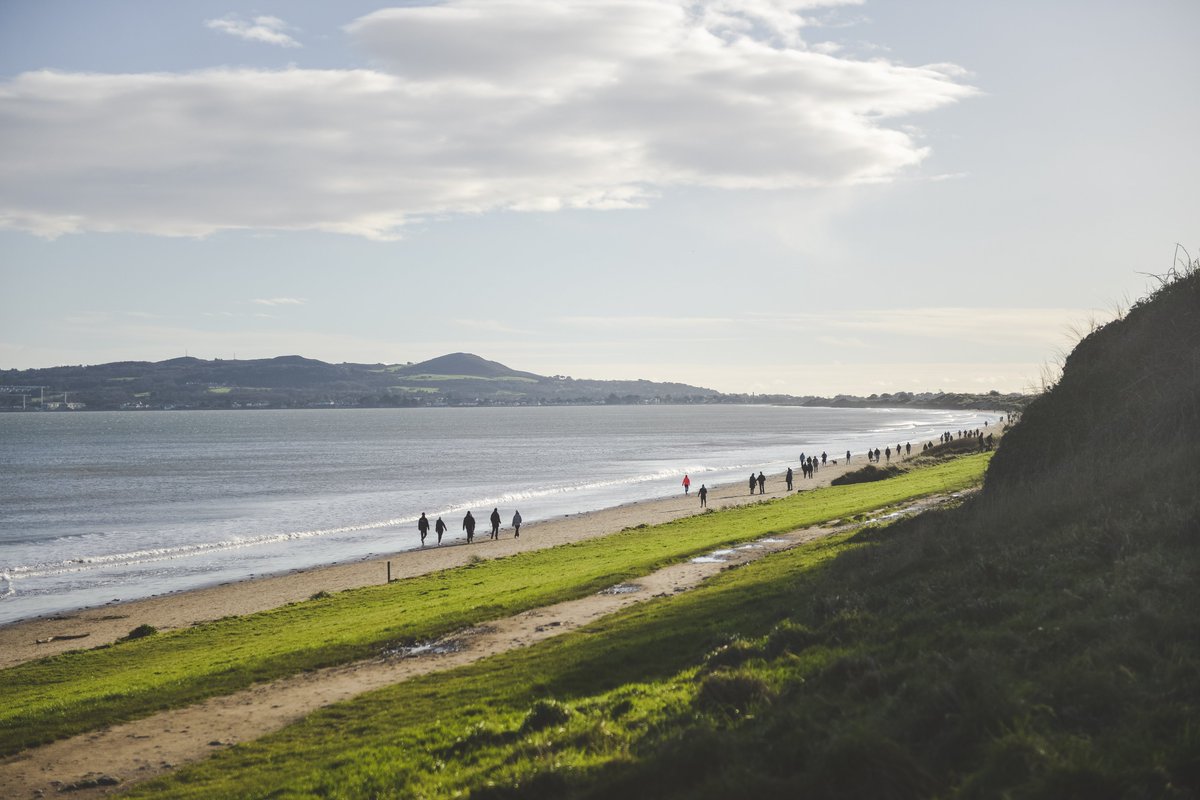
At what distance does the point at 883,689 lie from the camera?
30.8 feet

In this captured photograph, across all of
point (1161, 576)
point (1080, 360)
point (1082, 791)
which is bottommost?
point (1082, 791)

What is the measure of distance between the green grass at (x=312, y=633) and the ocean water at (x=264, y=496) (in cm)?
1217

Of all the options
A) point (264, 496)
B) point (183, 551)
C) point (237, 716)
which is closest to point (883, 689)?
point (237, 716)

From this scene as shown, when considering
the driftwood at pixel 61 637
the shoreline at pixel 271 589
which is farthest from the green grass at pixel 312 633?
the driftwood at pixel 61 637

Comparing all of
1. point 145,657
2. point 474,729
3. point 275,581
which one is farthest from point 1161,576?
point 275,581

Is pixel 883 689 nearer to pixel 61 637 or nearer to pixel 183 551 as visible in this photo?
pixel 61 637

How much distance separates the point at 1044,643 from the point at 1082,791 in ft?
9.71

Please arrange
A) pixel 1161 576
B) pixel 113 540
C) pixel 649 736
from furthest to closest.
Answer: pixel 113 540 < pixel 1161 576 < pixel 649 736

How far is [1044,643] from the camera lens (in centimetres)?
967

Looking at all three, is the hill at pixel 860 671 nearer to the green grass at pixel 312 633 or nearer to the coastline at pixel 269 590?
the green grass at pixel 312 633

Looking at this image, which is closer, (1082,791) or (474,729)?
(1082,791)

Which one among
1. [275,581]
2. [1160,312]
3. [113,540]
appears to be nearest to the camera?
[1160,312]

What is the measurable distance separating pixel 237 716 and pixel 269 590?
70.9ft

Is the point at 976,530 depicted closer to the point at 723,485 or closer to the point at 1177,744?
the point at 1177,744
